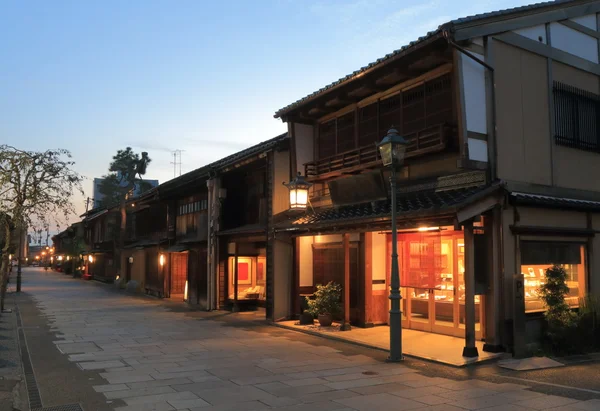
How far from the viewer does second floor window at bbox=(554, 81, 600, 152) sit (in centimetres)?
1339

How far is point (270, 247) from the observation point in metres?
18.1

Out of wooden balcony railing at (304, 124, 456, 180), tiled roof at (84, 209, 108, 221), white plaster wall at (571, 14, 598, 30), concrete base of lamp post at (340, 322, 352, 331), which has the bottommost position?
concrete base of lamp post at (340, 322, 352, 331)

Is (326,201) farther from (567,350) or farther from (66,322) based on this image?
(66,322)

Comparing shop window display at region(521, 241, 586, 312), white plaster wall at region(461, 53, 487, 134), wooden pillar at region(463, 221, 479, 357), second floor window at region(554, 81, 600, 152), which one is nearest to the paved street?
wooden pillar at region(463, 221, 479, 357)

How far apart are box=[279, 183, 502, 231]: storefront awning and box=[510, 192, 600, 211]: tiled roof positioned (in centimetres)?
67

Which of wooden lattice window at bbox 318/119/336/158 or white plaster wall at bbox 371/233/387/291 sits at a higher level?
wooden lattice window at bbox 318/119/336/158

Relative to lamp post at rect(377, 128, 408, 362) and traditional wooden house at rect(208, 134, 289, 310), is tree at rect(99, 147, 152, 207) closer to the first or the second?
traditional wooden house at rect(208, 134, 289, 310)

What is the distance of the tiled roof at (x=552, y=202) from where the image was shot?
37.9 ft

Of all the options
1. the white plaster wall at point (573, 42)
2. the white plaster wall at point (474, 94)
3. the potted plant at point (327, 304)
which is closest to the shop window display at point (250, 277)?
the potted plant at point (327, 304)

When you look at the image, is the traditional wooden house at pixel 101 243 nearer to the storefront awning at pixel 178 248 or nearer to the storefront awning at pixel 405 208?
the storefront awning at pixel 178 248

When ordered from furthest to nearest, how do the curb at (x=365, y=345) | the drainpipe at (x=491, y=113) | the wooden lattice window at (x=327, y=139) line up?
1. the wooden lattice window at (x=327, y=139)
2. the drainpipe at (x=491, y=113)
3. the curb at (x=365, y=345)

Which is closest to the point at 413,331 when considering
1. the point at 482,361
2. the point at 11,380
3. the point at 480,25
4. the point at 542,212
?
the point at 482,361

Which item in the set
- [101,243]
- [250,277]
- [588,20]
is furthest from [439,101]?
[101,243]

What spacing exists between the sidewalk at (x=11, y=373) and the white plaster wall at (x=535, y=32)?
12821 millimetres
